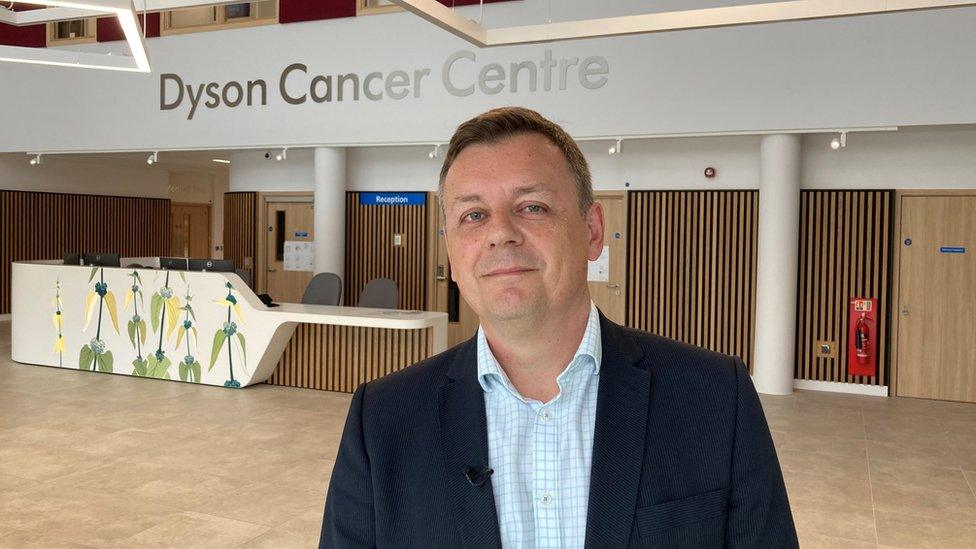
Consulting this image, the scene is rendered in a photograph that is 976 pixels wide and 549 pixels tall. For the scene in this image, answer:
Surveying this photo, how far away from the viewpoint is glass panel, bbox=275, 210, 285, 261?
13070 mm

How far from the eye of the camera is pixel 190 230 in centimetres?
1908

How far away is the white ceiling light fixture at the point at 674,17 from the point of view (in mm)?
6180

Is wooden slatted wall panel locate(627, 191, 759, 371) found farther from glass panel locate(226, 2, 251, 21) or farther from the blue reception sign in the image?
glass panel locate(226, 2, 251, 21)

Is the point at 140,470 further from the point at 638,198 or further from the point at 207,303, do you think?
the point at 638,198

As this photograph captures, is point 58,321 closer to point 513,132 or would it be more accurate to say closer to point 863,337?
point 863,337

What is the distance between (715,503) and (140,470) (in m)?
5.78

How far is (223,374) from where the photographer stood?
9359 mm

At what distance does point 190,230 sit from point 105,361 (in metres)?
9.47

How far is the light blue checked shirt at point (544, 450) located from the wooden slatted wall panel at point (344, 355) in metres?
7.42

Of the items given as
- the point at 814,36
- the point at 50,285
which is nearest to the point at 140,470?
the point at 50,285

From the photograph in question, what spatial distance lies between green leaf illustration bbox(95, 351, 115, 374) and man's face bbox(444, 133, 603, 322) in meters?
9.83

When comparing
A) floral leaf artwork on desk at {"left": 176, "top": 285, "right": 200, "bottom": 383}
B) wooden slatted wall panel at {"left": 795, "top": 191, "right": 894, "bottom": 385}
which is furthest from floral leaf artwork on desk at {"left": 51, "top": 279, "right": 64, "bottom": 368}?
wooden slatted wall panel at {"left": 795, "top": 191, "right": 894, "bottom": 385}

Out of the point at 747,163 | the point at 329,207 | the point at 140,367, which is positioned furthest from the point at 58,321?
the point at 747,163

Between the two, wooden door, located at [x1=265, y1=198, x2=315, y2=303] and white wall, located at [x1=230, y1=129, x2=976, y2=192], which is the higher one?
white wall, located at [x1=230, y1=129, x2=976, y2=192]
